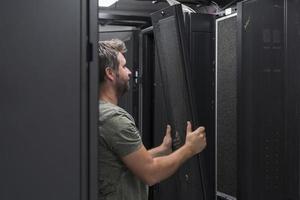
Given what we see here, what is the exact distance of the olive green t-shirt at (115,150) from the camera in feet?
5.94

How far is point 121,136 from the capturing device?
1809 millimetres

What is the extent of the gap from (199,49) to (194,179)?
88 cm

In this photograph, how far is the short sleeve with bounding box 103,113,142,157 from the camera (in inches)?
71.1

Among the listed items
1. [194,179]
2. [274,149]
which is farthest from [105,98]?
[274,149]

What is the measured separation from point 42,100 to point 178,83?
2.29 ft

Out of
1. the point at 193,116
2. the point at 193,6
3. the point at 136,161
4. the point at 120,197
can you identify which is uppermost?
the point at 193,6

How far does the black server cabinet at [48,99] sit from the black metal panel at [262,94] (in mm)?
956

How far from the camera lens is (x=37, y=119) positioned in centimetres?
133

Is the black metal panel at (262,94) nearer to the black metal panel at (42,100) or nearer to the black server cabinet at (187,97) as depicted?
the black server cabinet at (187,97)

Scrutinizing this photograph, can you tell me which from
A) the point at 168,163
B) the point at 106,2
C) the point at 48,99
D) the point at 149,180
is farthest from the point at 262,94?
the point at 106,2

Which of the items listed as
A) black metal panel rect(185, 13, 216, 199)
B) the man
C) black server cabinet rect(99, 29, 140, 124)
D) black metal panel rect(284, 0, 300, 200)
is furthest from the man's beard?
black server cabinet rect(99, 29, 140, 124)

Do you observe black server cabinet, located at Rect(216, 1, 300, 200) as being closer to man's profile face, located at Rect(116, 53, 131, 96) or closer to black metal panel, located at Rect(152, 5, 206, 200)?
black metal panel, located at Rect(152, 5, 206, 200)

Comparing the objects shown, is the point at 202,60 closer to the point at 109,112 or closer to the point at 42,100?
the point at 109,112

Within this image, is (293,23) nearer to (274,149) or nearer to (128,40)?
(274,149)
